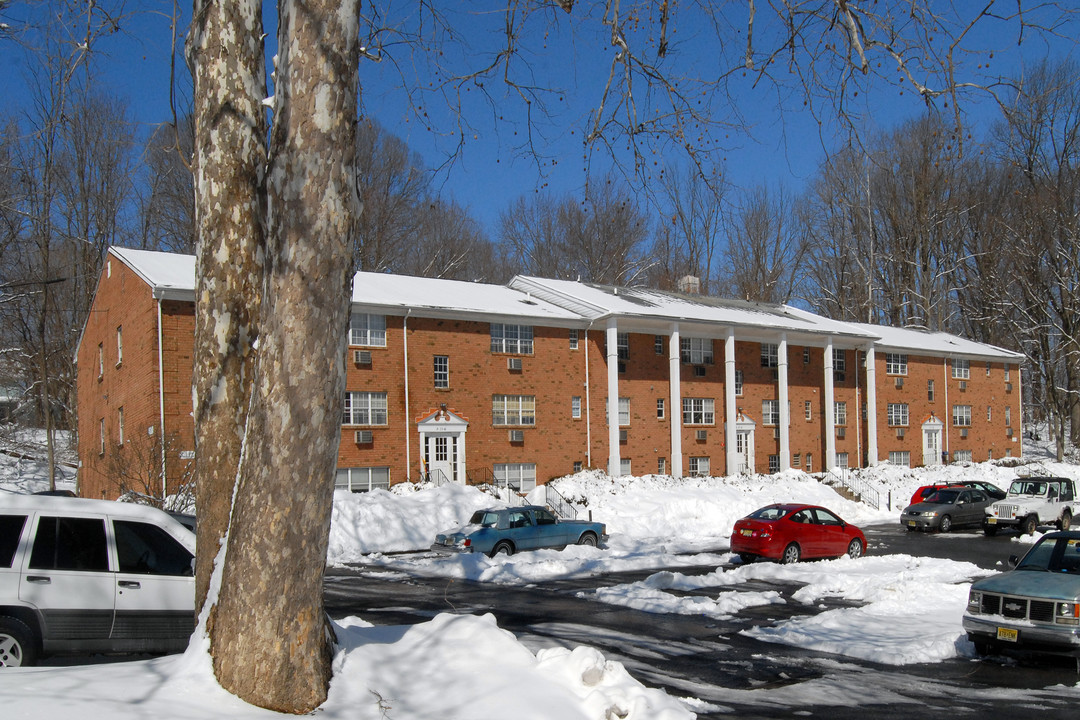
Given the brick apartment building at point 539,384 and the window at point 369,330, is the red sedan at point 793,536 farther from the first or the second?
the window at point 369,330

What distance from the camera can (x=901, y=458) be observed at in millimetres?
51531

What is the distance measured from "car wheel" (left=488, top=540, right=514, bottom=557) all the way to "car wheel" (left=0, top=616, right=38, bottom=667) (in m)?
14.3

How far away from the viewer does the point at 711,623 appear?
545 inches

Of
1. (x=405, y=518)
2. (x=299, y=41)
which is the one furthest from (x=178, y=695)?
(x=405, y=518)

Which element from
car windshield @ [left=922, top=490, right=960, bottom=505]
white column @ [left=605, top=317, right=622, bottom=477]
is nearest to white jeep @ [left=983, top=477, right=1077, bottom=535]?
car windshield @ [left=922, top=490, right=960, bottom=505]

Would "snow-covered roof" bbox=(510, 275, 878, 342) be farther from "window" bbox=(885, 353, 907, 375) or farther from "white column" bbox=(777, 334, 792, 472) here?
"window" bbox=(885, 353, 907, 375)

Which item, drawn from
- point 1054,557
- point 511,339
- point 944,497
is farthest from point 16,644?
point 944,497

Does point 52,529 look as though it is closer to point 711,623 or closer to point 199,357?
point 199,357

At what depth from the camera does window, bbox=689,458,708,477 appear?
41.8 m

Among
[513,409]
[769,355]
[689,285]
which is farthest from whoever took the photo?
[689,285]

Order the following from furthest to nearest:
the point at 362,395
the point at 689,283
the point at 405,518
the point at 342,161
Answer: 1. the point at 689,283
2. the point at 362,395
3. the point at 405,518
4. the point at 342,161

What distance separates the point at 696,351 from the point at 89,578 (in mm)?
36253

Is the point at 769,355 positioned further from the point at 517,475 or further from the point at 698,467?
the point at 517,475

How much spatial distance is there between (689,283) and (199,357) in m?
47.9
